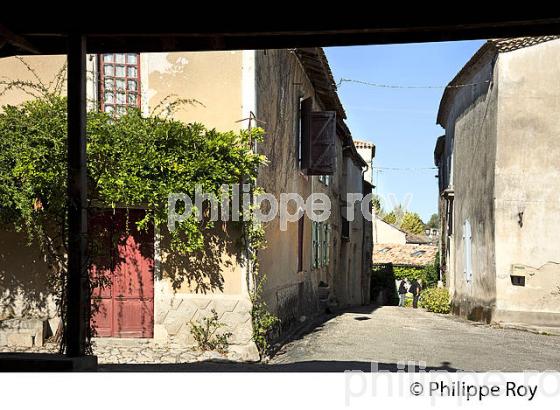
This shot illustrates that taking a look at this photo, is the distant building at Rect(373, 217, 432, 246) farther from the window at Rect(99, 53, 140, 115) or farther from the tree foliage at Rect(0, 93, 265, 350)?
the tree foliage at Rect(0, 93, 265, 350)

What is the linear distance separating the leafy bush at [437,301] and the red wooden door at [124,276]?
13820 millimetres

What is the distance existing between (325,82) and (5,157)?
865 centimetres

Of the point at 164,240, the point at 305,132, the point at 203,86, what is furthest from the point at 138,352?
the point at 305,132

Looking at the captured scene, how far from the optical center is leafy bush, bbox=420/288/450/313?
21.7 meters

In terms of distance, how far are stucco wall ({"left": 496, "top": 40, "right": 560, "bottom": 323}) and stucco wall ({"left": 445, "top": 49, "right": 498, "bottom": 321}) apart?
349mm

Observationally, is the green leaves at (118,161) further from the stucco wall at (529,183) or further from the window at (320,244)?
the window at (320,244)

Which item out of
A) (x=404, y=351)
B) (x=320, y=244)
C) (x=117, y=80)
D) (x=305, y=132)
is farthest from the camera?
(x=320, y=244)

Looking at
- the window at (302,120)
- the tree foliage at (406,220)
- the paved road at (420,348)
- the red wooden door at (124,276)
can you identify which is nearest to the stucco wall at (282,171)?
the window at (302,120)

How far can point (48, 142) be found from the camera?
363 inches

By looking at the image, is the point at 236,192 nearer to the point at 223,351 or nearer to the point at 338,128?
the point at 223,351

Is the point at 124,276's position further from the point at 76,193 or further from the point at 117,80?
the point at 76,193

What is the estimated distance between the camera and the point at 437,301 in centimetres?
2189

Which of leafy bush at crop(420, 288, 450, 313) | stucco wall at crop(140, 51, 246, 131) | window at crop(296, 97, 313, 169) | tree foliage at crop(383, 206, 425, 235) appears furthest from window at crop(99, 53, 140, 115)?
tree foliage at crop(383, 206, 425, 235)

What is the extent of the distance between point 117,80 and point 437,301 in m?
14.8
